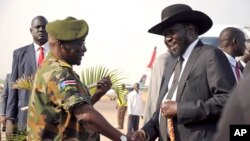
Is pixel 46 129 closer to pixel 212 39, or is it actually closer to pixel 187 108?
pixel 187 108

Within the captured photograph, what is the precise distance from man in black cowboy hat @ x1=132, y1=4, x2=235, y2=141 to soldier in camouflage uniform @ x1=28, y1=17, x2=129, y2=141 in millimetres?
419

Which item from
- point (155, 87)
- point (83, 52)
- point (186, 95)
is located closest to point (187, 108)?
point (186, 95)

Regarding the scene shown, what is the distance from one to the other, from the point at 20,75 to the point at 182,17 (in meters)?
2.65

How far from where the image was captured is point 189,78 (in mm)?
3238

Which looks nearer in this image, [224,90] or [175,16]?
[224,90]

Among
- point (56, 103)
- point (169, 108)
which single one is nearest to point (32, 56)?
point (56, 103)

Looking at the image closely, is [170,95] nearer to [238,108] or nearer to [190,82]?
[190,82]

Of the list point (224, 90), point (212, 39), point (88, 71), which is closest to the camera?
point (224, 90)

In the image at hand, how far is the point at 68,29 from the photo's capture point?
319cm

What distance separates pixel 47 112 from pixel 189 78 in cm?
100

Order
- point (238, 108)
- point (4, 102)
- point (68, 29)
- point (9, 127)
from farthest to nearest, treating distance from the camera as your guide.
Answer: point (4, 102) < point (9, 127) < point (68, 29) < point (238, 108)

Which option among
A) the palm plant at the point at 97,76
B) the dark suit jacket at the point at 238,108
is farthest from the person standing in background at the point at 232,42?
the dark suit jacket at the point at 238,108

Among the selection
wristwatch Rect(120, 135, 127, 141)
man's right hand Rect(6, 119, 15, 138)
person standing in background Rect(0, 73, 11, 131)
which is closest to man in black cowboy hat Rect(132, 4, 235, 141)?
wristwatch Rect(120, 135, 127, 141)

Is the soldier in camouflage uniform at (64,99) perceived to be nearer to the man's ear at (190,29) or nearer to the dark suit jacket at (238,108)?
the man's ear at (190,29)
